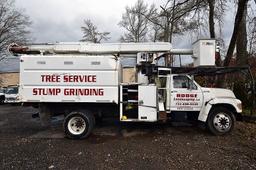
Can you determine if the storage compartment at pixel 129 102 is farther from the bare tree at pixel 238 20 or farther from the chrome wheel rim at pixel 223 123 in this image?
the bare tree at pixel 238 20

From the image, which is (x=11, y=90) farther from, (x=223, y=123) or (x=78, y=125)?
(x=223, y=123)

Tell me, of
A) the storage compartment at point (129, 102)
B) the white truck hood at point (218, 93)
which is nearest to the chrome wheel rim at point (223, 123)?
the white truck hood at point (218, 93)

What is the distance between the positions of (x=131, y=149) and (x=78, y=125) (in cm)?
238

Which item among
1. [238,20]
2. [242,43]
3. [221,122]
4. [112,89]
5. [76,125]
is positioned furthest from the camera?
[242,43]

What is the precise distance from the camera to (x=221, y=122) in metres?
8.59

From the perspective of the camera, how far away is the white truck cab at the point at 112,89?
823 cm

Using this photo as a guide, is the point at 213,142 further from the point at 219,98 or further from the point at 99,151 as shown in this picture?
the point at 99,151

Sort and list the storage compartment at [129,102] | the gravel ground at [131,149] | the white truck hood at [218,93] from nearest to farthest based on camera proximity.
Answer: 1. the gravel ground at [131,149]
2. the storage compartment at [129,102]
3. the white truck hood at [218,93]

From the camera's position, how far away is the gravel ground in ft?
19.2

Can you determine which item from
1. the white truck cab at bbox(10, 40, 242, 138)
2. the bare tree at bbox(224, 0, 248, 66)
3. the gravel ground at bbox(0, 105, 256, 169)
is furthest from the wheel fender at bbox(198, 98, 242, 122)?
the bare tree at bbox(224, 0, 248, 66)

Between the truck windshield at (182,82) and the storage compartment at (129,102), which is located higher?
the truck windshield at (182,82)

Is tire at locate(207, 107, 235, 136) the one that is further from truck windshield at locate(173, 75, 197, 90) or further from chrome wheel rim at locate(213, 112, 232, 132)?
truck windshield at locate(173, 75, 197, 90)

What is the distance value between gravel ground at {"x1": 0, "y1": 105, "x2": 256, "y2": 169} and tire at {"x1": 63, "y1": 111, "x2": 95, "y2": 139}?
28cm

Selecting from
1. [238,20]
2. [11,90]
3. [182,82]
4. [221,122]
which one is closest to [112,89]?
[182,82]
